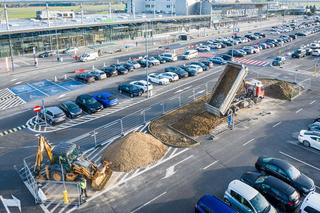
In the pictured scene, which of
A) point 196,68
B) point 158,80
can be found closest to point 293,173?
point 158,80

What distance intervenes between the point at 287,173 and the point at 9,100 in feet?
108

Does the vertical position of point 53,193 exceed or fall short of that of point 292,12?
it falls short

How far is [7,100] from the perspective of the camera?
3819cm

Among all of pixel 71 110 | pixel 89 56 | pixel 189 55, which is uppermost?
pixel 89 56

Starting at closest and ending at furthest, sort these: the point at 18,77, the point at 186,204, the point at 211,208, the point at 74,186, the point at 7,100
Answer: the point at 211,208 → the point at 186,204 → the point at 74,186 → the point at 7,100 → the point at 18,77

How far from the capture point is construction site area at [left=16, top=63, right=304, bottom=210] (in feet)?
67.9

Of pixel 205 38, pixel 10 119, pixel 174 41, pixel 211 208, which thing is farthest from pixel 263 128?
pixel 205 38

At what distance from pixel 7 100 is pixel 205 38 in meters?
61.8

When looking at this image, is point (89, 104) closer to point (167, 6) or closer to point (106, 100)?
point (106, 100)

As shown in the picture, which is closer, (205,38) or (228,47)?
(228,47)

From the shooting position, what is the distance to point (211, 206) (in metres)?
16.9

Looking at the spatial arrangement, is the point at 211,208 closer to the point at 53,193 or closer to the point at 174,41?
the point at 53,193

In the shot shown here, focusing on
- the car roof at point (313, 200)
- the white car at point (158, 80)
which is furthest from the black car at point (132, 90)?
the car roof at point (313, 200)

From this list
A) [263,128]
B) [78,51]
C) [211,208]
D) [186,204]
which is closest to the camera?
[211,208]
